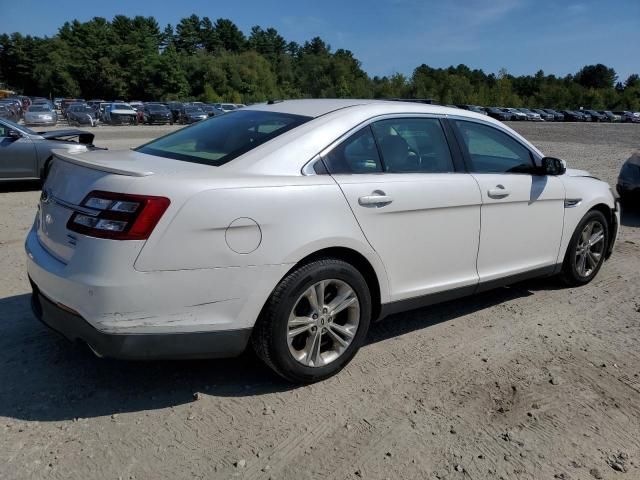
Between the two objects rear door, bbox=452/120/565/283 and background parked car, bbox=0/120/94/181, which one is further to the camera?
background parked car, bbox=0/120/94/181

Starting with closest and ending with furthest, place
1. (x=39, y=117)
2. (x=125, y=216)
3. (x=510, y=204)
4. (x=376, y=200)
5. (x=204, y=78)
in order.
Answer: (x=125, y=216)
(x=376, y=200)
(x=510, y=204)
(x=39, y=117)
(x=204, y=78)

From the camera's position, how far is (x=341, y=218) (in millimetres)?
3139

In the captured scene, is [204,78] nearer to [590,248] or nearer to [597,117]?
[597,117]

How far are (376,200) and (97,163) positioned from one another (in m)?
1.56

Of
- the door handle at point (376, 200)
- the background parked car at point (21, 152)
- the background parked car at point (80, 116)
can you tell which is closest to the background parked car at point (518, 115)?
the background parked car at point (80, 116)

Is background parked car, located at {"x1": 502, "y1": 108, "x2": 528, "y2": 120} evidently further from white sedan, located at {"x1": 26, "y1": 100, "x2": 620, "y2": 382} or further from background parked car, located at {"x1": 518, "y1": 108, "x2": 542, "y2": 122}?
white sedan, located at {"x1": 26, "y1": 100, "x2": 620, "y2": 382}

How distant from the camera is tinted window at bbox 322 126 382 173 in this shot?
3.26 metres

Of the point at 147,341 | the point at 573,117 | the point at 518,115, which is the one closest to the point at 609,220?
the point at 147,341

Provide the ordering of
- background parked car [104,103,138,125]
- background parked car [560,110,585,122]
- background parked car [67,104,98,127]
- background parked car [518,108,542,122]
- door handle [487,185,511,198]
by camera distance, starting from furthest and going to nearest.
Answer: background parked car [560,110,585,122], background parked car [518,108,542,122], background parked car [104,103,138,125], background parked car [67,104,98,127], door handle [487,185,511,198]

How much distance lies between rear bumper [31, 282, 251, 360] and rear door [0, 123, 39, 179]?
754 cm

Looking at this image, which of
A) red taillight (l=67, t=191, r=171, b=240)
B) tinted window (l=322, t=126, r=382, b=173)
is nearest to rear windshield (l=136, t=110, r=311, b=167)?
tinted window (l=322, t=126, r=382, b=173)

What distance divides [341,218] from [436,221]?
2.65 ft

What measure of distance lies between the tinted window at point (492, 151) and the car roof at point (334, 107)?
0.44 ft

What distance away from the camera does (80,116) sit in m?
36.1
